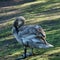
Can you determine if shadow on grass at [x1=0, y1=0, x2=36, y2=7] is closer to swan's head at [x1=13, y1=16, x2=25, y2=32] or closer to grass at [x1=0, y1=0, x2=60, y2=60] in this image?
grass at [x1=0, y1=0, x2=60, y2=60]

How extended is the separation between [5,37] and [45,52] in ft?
14.4

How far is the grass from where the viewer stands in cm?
1147

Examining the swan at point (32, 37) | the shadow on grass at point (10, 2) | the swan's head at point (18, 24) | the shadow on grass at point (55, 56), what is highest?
the swan's head at point (18, 24)

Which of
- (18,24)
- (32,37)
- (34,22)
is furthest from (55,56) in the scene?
(34,22)

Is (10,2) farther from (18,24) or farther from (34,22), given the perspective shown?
(18,24)

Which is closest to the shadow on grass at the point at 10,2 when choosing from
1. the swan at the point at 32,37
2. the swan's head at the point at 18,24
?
the swan's head at the point at 18,24

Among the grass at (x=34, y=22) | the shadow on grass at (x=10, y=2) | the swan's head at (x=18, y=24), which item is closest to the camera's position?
the swan's head at (x=18, y=24)

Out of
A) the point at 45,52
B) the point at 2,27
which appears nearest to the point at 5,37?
the point at 2,27

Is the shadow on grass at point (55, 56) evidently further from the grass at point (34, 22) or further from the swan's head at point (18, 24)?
the swan's head at point (18, 24)

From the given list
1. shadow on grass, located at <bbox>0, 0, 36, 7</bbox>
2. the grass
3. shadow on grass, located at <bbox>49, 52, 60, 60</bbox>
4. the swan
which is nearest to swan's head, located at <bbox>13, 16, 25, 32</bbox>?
the swan

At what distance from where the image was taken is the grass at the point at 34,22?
11469mm

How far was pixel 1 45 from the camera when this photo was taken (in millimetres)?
13844

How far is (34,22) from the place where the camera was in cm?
1909

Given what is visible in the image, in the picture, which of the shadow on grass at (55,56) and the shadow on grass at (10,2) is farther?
the shadow on grass at (10,2)
